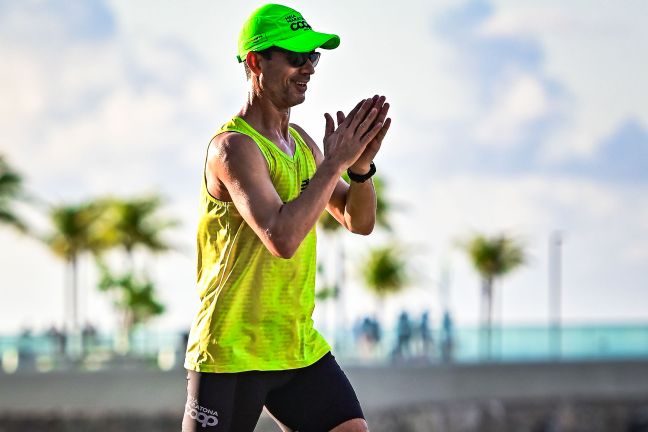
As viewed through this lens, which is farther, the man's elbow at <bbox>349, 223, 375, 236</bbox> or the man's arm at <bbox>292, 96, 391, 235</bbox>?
the man's elbow at <bbox>349, 223, 375, 236</bbox>

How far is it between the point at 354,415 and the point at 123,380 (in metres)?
30.3

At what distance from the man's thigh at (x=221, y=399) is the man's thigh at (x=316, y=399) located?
5.1 inches

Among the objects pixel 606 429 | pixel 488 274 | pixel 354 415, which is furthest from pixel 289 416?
pixel 488 274

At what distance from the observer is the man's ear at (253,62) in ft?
17.0

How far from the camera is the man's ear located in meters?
5.17

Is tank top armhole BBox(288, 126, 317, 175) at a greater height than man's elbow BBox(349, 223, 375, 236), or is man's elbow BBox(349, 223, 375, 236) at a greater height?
tank top armhole BBox(288, 126, 317, 175)

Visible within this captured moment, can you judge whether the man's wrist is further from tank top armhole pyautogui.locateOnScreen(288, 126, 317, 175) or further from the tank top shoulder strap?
the tank top shoulder strap

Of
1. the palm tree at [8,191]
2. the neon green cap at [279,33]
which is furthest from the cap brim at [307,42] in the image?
the palm tree at [8,191]

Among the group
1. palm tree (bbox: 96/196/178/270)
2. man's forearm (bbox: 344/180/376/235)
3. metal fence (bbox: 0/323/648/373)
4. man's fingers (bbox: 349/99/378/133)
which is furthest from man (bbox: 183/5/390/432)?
palm tree (bbox: 96/196/178/270)

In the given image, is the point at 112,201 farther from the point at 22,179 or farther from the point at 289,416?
the point at 289,416

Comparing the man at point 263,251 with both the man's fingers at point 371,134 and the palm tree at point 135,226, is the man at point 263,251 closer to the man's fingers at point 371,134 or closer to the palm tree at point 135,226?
the man's fingers at point 371,134

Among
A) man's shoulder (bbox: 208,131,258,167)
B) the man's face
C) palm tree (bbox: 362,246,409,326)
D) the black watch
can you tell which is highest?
the man's face

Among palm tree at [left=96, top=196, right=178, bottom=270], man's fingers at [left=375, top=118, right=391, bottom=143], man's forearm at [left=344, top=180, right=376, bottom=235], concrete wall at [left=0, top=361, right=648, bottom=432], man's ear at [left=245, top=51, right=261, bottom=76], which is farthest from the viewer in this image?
palm tree at [left=96, top=196, right=178, bottom=270]

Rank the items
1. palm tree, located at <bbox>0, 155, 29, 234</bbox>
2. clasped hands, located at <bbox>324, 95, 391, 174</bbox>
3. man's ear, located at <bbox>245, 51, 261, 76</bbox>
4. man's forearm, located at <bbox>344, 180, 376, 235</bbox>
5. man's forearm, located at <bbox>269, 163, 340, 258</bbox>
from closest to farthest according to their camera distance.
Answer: man's forearm, located at <bbox>269, 163, 340, 258</bbox> → clasped hands, located at <bbox>324, 95, 391, 174</bbox> → man's ear, located at <bbox>245, 51, 261, 76</bbox> → man's forearm, located at <bbox>344, 180, 376, 235</bbox> → palm tree, located at <bbox>0, 155, 29, 234</bbox>
